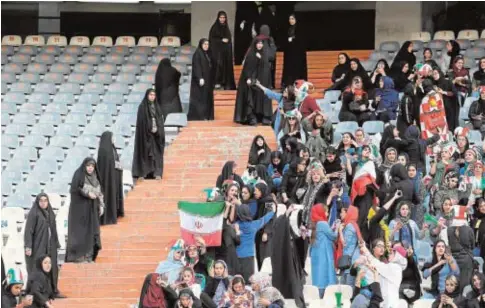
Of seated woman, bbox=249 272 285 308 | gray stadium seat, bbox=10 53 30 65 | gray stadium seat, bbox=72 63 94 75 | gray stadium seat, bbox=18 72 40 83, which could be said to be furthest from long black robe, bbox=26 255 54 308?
gray stadium seat, bbox=10 53 30 65

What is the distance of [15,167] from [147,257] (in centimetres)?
392

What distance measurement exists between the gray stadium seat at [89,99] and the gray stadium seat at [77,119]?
94 cm

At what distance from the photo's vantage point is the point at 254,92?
3072 centimetres

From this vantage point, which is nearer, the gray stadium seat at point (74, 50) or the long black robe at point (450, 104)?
the long black robe at point (450, 104)

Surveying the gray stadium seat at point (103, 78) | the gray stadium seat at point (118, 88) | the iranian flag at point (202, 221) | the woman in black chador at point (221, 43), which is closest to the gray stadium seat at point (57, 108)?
the gray stadium seat at point (118, 88)

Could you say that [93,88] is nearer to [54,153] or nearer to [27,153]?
[27,153]

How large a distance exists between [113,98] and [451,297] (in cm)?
1022

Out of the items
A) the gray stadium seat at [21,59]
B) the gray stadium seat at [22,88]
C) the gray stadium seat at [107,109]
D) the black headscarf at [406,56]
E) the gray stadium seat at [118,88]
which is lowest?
the gray stadium seat at [107,109]

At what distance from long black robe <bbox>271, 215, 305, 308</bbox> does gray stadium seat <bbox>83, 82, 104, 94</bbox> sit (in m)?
8.84

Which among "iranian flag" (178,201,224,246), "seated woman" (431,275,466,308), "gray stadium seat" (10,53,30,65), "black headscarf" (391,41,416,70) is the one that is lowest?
"seated woman" (431,275,466,308)

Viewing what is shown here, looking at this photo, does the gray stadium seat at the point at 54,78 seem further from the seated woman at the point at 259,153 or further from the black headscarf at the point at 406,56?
the seated woman at the point at 259,153

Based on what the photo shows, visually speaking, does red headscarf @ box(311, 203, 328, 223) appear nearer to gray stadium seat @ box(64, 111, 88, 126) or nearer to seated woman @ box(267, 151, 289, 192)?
seated woman @ box(267, 151, 289, 192)

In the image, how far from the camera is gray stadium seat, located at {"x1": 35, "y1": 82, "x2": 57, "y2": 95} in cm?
3359

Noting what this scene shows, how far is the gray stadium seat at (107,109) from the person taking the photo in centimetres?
3206
